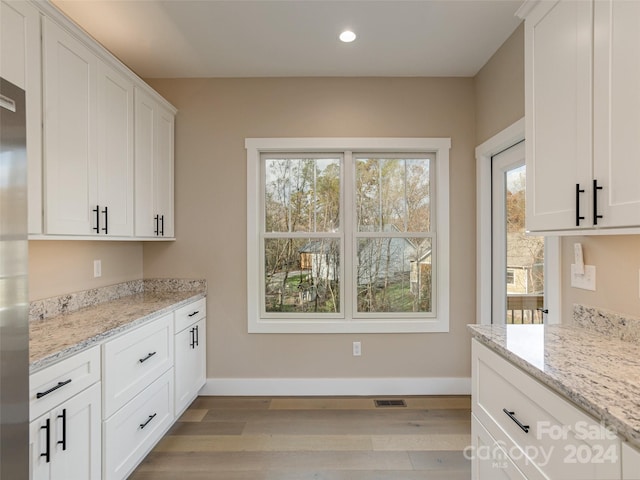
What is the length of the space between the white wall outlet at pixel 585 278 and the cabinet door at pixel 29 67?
2646 millimetres

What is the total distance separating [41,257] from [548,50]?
2.84m

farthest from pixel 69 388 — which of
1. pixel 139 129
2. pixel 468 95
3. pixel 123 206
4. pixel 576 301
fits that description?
pixel 468 95

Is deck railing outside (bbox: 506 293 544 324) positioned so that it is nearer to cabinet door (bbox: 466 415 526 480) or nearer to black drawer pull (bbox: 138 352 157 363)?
cabinet door (bbox: 466 415 526 480)

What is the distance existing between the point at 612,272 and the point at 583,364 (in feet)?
2.09

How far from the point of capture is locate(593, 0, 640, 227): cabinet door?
3.50ft

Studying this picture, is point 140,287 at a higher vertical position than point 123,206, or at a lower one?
lower

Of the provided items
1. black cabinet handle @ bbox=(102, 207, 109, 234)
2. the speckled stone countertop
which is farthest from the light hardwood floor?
black cabinet handle @ bbox=(102, 207, 109, 234)

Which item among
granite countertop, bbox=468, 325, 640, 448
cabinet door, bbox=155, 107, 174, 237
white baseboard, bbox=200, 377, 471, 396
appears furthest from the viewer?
white baseboard, bbox=200, 377, 471, 396

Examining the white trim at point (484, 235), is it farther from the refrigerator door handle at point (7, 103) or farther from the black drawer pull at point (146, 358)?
the refrigerator door handle at point (7, 103)

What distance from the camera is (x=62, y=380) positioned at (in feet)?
4.55

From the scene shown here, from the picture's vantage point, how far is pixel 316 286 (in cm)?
310

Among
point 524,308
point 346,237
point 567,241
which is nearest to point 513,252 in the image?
point 524,308

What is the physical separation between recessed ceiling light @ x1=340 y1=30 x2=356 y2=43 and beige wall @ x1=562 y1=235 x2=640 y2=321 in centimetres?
188

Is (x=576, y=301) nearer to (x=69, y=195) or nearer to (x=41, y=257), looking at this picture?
(x=69, y=195)
